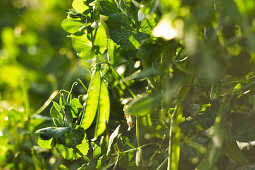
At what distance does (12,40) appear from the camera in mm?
1747

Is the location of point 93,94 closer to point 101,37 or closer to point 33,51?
point 101,37

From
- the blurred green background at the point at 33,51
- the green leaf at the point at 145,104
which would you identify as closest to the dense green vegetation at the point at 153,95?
the green leaf at the point at 145,104

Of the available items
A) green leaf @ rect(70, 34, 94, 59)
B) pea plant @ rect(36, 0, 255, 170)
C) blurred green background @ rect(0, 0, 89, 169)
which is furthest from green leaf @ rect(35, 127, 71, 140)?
blurred green background @ rect(0, 0, 89, 169)

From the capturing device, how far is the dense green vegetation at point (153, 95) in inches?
13.9

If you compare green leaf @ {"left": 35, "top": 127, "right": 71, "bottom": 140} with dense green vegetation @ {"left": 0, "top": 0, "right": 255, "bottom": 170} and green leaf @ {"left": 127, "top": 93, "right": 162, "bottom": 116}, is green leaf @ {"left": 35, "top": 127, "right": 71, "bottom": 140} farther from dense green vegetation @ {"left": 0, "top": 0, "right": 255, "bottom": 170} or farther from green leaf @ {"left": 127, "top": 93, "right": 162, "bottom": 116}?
green leaf @ {"left": 127, "top": 93, "right": 162, "bottom": 116}

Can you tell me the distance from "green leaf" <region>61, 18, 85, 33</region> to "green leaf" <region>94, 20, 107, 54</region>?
62mm

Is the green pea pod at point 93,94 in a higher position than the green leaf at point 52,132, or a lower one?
higher

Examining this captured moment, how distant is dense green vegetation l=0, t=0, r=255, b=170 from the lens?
0.35 metres

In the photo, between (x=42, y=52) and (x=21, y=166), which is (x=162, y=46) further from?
(x=42, y=52)

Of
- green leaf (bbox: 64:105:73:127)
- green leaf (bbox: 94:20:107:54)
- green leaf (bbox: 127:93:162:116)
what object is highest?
green leaf (bbox: 94:20:107:54)

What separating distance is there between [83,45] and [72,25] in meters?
0.05

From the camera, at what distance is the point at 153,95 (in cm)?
42

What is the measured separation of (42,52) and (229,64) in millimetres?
1402

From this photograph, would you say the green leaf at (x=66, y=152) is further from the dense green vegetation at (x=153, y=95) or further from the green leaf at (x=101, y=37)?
the green leaf at (x=101, y=37)
